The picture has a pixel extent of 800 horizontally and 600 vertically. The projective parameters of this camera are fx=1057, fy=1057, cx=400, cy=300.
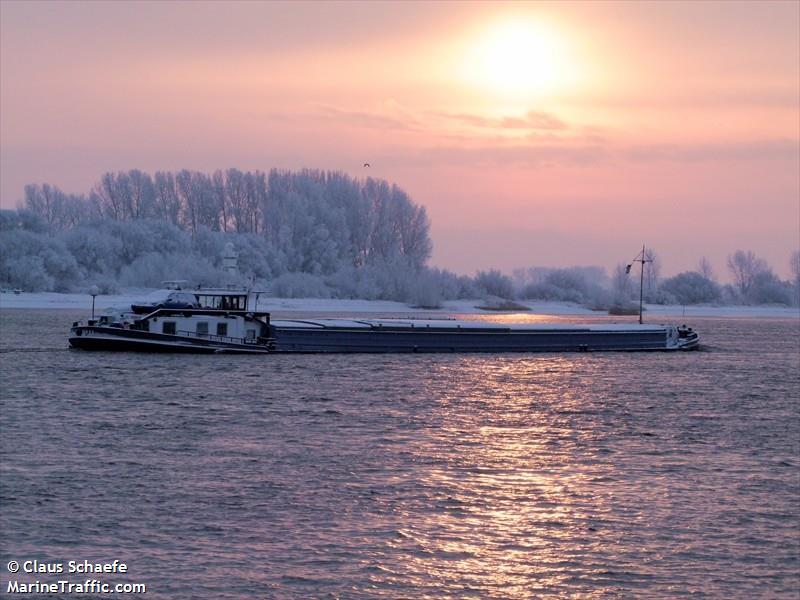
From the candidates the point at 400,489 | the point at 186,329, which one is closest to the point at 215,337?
the point at 186,329

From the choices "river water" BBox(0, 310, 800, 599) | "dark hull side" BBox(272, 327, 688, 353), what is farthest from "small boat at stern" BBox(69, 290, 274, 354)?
"river water" BBox(0, 310, 800, 599)

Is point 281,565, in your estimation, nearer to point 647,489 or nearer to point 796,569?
point 796,569

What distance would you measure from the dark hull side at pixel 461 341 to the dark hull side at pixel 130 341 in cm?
697

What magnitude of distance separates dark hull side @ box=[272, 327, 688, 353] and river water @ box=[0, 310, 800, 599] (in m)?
24.3

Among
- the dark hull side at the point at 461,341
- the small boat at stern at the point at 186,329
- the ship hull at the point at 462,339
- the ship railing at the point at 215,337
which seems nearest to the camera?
the small boat at stern at the point at 186,329

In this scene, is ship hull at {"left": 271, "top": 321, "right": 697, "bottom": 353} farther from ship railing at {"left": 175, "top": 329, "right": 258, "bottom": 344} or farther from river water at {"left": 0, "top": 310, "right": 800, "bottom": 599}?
river water at {"left": 0, "top": 310, "right": 800, "bottom": 599}

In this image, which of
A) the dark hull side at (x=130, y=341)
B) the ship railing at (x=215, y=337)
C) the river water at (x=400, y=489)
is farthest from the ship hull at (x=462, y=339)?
the river water at (x=400, y=489)

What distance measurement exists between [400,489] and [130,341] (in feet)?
167

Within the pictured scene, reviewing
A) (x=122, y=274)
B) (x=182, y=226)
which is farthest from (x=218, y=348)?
(x=182, y=226)

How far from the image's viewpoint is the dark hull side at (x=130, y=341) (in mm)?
75000

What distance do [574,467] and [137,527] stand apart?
1424 centimetres

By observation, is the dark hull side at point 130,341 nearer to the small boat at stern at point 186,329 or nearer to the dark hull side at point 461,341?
the small boat at stern at point 186,329

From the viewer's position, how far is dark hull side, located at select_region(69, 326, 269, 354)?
75.0m

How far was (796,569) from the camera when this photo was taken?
21.5 metres
